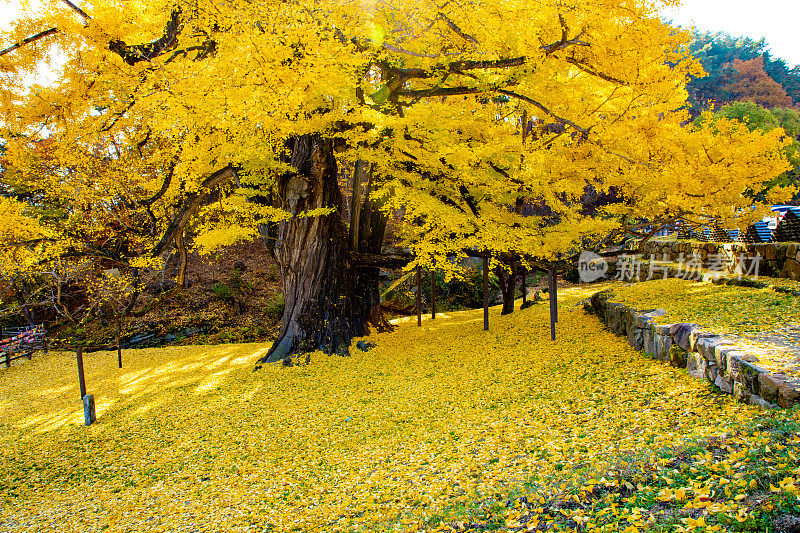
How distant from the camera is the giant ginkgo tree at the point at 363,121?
6.52 m

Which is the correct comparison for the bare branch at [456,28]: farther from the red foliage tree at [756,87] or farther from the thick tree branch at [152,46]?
the red foliage tree at [756,87]

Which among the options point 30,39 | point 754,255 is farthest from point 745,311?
point 30,39

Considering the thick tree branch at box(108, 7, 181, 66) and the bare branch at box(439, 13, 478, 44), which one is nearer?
the bare branch at box(439, 13, 478, 44)

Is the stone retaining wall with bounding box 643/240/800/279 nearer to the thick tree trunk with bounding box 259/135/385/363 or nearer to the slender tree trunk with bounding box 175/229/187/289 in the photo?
the thick tree trunk with bounding box 259/135/385/363

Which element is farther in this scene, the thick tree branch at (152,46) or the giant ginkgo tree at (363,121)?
the thick tree branch at (152,46)

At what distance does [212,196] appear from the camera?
40.4ft

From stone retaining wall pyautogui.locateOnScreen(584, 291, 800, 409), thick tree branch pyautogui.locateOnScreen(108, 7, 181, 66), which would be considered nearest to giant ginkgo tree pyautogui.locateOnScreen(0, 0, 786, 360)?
thick tree branch pyautogui.locateOnScreen(108, 7, 181, 66)

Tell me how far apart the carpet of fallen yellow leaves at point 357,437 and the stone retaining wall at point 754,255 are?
2.99 metres

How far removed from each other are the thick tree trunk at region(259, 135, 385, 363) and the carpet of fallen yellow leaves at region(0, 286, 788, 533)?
27.3 inches

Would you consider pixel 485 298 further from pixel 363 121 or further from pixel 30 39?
pixel 30 39

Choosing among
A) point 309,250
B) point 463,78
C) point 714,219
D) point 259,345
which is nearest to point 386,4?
point 463,78

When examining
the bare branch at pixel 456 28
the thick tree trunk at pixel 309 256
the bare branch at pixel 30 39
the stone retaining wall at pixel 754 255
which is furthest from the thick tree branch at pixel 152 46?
the stone retaining wall at pixel 754 255

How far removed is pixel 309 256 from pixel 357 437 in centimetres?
475

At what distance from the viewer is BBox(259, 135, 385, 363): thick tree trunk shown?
31.0 feet
